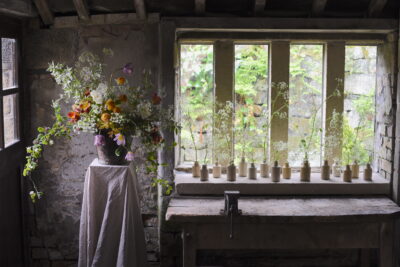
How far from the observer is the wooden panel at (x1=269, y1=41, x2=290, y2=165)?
4449 millimetres

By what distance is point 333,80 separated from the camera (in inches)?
178

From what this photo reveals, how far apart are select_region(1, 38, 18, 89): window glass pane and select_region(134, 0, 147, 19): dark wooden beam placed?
977 mm

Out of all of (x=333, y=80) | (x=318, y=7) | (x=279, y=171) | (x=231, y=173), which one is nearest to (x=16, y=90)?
(x=231, y=173)

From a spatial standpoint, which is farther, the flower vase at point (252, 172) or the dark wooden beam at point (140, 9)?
the flower vase at point (252, 172)

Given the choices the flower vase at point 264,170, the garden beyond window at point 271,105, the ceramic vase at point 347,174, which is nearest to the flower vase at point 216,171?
the garden beyond window at point 271,105

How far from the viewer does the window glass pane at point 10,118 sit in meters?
4.05

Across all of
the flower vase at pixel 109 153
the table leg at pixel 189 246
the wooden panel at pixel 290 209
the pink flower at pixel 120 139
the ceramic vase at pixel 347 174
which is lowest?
the table leg at pixel 189 246

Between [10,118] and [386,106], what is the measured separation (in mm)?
2953

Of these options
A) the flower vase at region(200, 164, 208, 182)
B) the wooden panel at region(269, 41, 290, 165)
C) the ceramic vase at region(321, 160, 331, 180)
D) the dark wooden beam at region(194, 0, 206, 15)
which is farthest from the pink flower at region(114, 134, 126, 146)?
the ceramic vase at region(321, 160, 331, 180)

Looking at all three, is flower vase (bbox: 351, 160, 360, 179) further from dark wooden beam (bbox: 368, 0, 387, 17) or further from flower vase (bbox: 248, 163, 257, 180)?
dark wooden beam (bbox: 368, 0, 387, 17)

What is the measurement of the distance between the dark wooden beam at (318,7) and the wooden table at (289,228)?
152 cm

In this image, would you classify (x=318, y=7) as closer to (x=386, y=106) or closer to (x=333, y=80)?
(x=333, y=80)

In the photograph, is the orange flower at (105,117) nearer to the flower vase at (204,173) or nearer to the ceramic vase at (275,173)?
the flower vase at (204,173)

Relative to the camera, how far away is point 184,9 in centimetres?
432
